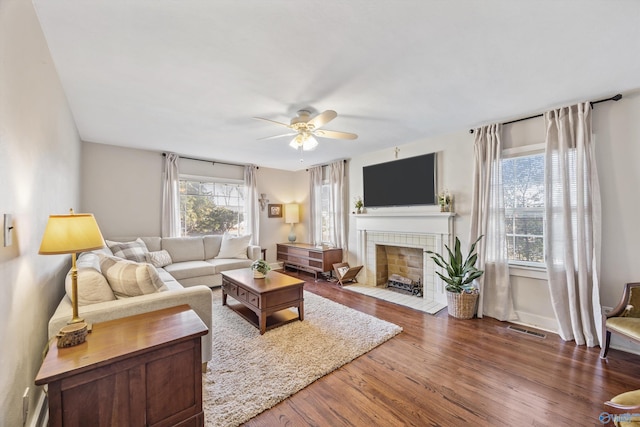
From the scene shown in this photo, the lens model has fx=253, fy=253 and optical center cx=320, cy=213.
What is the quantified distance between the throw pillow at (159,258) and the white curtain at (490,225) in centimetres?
461

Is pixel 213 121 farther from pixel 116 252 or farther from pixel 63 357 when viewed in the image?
pixel 63 357

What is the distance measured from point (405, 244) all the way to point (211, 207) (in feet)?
12.8

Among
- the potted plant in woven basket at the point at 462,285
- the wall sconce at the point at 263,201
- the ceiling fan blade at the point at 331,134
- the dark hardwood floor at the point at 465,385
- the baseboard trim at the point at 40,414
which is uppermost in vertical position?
the ceiling fan blade at the point at 331,134

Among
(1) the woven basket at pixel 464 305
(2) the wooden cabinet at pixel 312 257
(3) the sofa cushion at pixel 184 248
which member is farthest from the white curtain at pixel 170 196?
(1) the woven basket at pixel 464 305

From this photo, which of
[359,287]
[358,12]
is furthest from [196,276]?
[358,12]

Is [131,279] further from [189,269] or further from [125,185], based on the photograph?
[125,185]

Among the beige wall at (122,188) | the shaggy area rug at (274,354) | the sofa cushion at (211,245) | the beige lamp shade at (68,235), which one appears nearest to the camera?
the beige lamp shade at (68,235)

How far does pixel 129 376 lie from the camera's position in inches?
50.9

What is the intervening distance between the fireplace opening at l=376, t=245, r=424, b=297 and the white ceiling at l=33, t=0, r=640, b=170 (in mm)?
2293

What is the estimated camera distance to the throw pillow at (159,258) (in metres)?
3.92

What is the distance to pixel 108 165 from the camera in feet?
13.7

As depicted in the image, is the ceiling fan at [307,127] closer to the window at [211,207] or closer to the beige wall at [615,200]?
the beige wall at [615,200]

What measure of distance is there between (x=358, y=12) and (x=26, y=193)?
2162 millimetres

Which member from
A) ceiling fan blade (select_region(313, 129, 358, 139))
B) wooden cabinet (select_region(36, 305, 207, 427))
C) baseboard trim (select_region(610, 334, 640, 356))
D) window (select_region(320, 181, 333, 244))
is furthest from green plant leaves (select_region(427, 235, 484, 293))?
wooden cabinet (select_region(36, 305, 207, 427))
